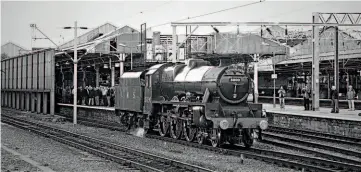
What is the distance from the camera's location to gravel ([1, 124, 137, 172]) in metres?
13.8

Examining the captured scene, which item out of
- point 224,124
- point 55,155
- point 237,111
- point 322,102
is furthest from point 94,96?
point 224,124

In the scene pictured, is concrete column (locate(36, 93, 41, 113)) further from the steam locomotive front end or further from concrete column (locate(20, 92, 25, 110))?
the steam locomotive front end

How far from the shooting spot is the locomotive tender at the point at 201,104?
Answer: 1803 centimetres

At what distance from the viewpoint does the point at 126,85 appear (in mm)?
26469

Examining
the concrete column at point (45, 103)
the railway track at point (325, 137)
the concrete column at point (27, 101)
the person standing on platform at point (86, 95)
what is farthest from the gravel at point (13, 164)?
the concrete column at point (27, 101)

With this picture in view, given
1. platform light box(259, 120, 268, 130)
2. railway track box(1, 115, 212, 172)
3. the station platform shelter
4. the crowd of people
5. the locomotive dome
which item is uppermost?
the station platform shelter

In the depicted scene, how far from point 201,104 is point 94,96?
86.5 feet

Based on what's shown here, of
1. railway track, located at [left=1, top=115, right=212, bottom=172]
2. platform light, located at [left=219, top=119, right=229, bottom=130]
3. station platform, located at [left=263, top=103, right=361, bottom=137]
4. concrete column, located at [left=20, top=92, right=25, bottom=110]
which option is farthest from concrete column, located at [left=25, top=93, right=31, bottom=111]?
platform light, located at [left=219, top=119, right=229, bottom=130]

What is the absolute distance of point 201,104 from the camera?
59.6 feet

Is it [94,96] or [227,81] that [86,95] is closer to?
[94,96]

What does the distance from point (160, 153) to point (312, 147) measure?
19.5 feet

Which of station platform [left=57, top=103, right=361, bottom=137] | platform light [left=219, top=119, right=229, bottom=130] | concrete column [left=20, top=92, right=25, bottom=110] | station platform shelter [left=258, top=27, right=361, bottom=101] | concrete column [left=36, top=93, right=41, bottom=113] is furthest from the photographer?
concrete column [left=20, top=92, right=25, bottom=110]

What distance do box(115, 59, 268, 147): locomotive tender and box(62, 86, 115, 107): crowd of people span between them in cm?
1753

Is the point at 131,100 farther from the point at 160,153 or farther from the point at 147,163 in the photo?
the point at 147,163
